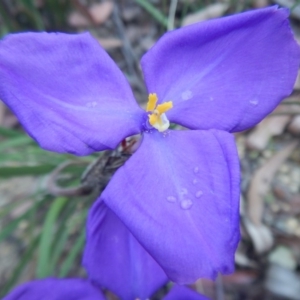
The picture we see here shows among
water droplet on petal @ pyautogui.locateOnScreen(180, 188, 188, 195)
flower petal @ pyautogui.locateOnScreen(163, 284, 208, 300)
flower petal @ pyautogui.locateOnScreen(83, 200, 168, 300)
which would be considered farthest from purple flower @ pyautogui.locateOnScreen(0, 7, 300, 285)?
flower petal @ pyautogui.locateOnScreen(163, 284, 208, 300)

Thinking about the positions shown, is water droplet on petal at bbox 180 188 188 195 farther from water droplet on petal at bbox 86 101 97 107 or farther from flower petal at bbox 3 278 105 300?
flower petal at bbox 3 278 105 300

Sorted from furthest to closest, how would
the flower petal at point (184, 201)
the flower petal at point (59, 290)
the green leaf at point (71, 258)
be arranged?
the green leaf at point (71, 258), the flower petal at point (59, 290), the flower petal at point (184, 201)

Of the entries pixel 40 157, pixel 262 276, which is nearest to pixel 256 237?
pixel 262 276

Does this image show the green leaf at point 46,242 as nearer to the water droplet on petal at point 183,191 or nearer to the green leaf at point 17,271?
the green leaf at point 17,271

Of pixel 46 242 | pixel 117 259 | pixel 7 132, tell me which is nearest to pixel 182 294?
pixel 117 259

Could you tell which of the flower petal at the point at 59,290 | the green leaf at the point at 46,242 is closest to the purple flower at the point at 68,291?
the flower petal at the point at 59,290

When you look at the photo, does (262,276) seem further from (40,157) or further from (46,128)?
(46,128)
